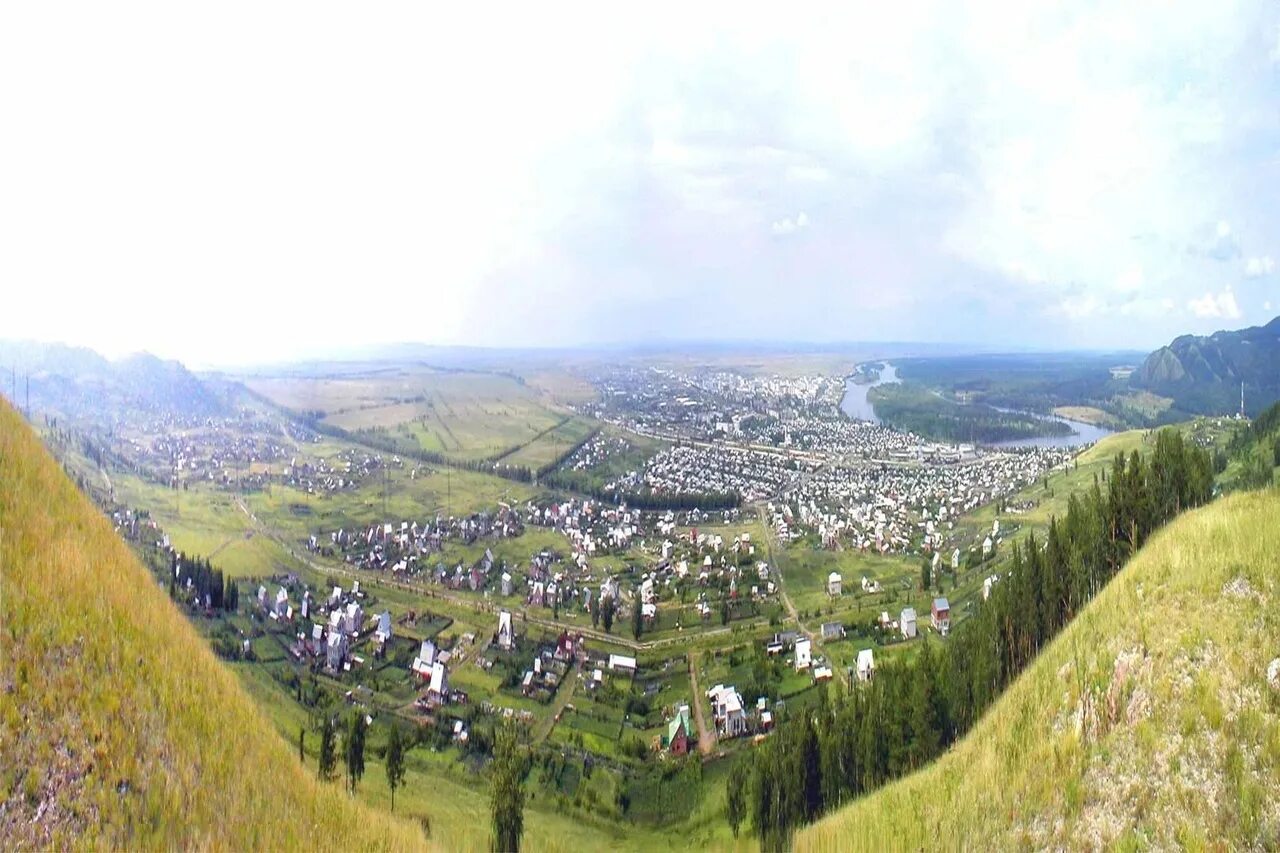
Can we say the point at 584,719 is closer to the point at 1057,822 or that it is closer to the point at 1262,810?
the point at 1057,822

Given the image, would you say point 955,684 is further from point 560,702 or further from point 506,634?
point 506,634

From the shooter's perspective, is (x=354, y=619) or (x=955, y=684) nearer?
(x=955, y=684)

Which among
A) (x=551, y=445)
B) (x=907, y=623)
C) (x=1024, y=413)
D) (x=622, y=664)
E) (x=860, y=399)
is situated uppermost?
(x=860, y=399)

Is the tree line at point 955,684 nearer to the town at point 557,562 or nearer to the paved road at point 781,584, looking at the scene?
the town at point 557,562

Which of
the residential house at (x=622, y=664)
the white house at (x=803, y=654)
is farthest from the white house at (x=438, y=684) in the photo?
the white house at (x=803, y=654)

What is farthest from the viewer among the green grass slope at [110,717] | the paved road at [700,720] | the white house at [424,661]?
the white house at [424,661]

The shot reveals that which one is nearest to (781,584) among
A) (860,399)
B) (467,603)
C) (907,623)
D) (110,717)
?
(907,623)
